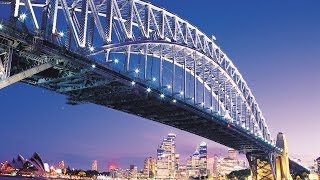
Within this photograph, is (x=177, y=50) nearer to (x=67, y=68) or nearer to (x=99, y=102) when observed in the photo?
(x=99, y=102)

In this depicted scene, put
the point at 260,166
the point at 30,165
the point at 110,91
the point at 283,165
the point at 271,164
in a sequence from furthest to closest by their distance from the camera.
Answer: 1. the point at 30,165
2. the point at 260,166
3. the point at 283,165
4. the point at 271,164
5. the point at 110,91

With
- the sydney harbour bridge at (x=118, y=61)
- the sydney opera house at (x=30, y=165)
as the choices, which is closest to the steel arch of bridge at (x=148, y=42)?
the sydney harbour bridge at (x=118, y=61)

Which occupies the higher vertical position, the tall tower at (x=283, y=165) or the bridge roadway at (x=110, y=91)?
the bridge roadway at (x=110, y=91)

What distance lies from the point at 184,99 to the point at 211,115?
849 centimetres

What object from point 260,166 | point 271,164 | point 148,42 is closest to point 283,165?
point 260,166

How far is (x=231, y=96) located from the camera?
93.6 metres

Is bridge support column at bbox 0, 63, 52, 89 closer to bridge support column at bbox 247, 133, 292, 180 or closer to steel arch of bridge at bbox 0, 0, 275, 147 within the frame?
steel arch of bridge at bbox 0, 0, 275, 147

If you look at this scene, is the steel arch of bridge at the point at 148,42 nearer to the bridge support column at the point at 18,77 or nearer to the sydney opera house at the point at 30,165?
the bridge support column at the point at 18,77

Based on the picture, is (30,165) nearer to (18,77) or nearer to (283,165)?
(283,165)

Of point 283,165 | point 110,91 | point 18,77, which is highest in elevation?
point 110,91

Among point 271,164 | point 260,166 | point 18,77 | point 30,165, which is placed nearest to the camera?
point 18,77

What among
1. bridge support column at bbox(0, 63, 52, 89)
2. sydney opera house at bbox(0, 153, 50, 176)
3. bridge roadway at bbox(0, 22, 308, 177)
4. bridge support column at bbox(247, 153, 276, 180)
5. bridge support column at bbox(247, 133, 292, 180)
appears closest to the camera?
bridge support column at bbox(0, 63, 52, 89)

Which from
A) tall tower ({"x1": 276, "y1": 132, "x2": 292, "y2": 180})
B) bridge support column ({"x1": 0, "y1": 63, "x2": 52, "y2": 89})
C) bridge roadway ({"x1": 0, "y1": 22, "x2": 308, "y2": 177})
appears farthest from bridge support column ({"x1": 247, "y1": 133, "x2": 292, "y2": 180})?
bridge support column ({"x1": 0, "y1": 63, "x2": 52, "y2": 89})

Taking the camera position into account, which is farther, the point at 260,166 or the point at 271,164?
the point at 260,166
